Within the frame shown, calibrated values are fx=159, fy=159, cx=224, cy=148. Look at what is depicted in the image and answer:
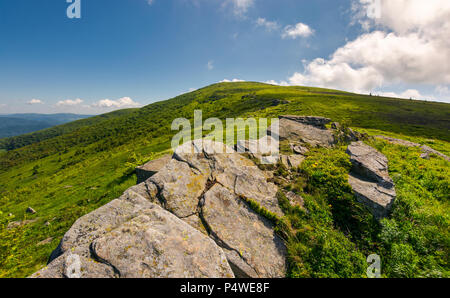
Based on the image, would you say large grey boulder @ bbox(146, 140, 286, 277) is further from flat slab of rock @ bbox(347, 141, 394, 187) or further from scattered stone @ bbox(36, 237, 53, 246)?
scattered stone @ bbox(36, 237, 53, 246)

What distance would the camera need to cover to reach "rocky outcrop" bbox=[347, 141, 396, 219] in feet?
26.8

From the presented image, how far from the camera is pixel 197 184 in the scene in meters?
9.24

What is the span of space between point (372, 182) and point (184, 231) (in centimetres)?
1094

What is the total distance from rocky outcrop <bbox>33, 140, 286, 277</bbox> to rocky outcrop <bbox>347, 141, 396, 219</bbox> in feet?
15.6

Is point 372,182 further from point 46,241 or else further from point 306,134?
point 46,241

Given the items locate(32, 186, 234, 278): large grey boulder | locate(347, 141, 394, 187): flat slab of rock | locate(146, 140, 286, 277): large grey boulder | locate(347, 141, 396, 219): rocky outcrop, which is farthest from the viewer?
locate(347, 141, 394, 187): flat slab of rock

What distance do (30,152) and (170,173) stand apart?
22851 centimetres

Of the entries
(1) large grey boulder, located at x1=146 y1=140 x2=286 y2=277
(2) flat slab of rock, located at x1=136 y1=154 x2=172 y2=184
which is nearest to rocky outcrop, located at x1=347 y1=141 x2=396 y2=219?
(1) large grey boulder, located at x1=146 y1=140 x2=286 y2=277

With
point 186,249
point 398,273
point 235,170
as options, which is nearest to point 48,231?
point 186,249

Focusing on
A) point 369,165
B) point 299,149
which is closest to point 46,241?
point 299,149

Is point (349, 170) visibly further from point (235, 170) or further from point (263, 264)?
point (263, 264)

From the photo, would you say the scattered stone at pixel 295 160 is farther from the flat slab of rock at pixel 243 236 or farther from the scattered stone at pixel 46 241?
the scattered stone at pixel 46 241

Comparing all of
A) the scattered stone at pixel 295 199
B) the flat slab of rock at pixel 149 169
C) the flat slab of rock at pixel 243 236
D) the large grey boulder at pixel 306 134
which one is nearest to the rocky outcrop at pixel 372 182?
the scattered stone at pixel 295 199

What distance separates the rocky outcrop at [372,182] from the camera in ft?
26.8
